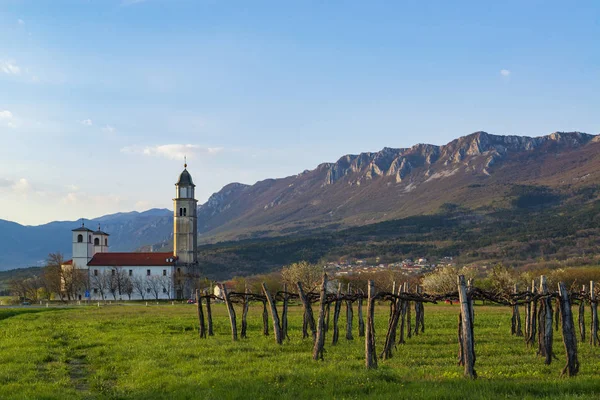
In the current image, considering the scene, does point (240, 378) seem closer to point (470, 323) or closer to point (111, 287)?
point (470, 323)

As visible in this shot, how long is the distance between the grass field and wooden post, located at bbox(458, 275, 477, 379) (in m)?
0.40

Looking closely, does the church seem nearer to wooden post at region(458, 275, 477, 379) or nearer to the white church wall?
the white church wall

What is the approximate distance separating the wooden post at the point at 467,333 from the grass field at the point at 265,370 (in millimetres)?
402

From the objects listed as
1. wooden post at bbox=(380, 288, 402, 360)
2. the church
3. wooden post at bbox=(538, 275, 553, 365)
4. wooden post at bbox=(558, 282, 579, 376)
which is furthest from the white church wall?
wooden post at bbox=(558, 282, 579, 376)

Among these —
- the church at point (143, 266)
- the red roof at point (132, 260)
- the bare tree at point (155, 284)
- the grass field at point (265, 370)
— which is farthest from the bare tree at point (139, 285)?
the grass field at point (265, 370)

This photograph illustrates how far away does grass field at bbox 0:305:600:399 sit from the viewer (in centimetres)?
1605

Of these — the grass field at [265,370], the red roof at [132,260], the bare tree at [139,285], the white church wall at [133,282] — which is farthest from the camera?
the red roof at [132,260]

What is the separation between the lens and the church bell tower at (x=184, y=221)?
466 feet

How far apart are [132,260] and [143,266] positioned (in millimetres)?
3284

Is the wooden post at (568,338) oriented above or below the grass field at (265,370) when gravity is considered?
above

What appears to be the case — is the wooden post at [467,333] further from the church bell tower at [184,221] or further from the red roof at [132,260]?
the church bell tower at [184,221]

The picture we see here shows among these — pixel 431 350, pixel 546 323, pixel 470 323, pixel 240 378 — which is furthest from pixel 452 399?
pixel 431 350

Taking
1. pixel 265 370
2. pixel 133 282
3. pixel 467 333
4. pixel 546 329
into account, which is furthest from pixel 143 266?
pixel 467 333

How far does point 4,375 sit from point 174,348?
756cm
